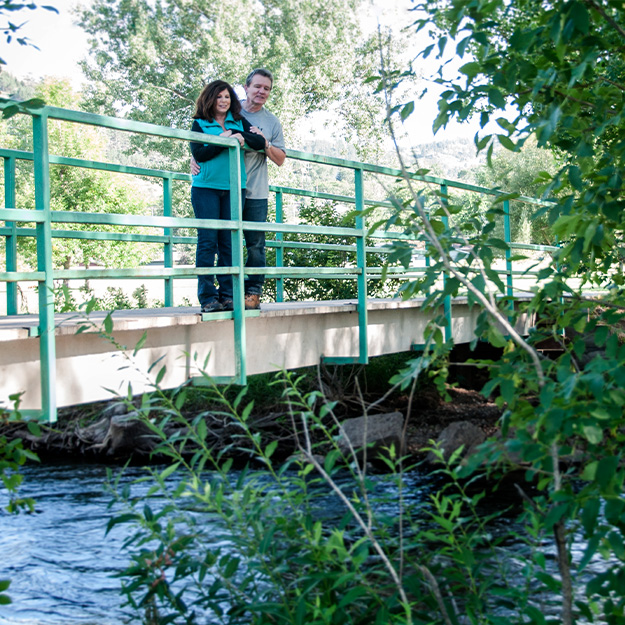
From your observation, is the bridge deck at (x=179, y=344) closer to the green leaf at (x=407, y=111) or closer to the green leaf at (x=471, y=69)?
the green leaf at (x=407, y=111)

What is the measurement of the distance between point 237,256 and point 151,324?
83cm

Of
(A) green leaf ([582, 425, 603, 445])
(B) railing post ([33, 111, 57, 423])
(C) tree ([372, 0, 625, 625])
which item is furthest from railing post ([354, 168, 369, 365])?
(A) green leaf ([582, 425, 603, 445])

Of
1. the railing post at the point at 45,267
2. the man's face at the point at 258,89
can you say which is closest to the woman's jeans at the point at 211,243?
the man's face at the point at 258,89

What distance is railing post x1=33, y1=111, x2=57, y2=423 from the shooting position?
375cm

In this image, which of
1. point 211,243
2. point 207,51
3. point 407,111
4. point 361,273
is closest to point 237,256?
point 211,243

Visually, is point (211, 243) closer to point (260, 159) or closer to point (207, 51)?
point (260, 159)

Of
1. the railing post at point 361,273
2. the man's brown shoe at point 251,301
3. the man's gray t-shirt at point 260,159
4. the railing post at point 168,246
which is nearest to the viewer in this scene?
the man's brown shoe at point 251,301

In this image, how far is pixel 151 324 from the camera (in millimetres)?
4543

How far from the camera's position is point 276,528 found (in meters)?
2.73

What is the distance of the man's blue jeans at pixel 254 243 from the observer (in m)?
5.62

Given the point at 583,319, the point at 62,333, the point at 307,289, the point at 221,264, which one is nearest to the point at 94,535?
the point at 221,264

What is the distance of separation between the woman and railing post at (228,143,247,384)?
0.14 metres

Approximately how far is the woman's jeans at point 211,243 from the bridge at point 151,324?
0.19 meters

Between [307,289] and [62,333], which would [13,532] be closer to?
[62,333]
